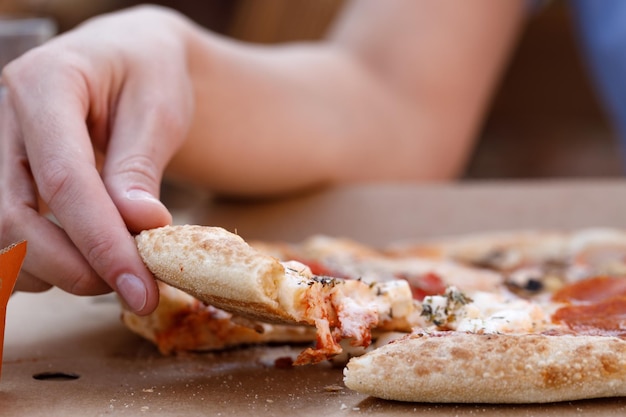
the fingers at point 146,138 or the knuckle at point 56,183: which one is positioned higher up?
the fingers at point 146,138

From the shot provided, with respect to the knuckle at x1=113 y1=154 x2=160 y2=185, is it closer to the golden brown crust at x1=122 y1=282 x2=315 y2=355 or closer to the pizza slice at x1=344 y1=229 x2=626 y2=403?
the golden brown crust at x1=122 y1=282 x2=315 y2=355

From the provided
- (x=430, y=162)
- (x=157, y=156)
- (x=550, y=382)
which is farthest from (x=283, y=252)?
(x=430, y=162)

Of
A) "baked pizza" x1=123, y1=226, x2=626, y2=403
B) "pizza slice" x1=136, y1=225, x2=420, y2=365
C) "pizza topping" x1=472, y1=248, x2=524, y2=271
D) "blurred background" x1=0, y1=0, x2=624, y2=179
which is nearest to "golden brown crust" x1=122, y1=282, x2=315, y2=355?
"baked pizza" x1=123, y1=226, x2=626, y2=403

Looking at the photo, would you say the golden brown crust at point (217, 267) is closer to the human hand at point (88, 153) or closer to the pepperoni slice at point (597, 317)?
the human hand at point (88, 153)

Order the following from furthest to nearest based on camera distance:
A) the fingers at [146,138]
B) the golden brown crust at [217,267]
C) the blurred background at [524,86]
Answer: the blurred background at [524,86], the fingers at [146,138], the golden brown crust at [217,267]

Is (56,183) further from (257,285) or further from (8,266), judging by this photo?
(257,285)

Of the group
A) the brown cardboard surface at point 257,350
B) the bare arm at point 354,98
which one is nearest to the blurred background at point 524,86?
the bare arm at point 354,98
